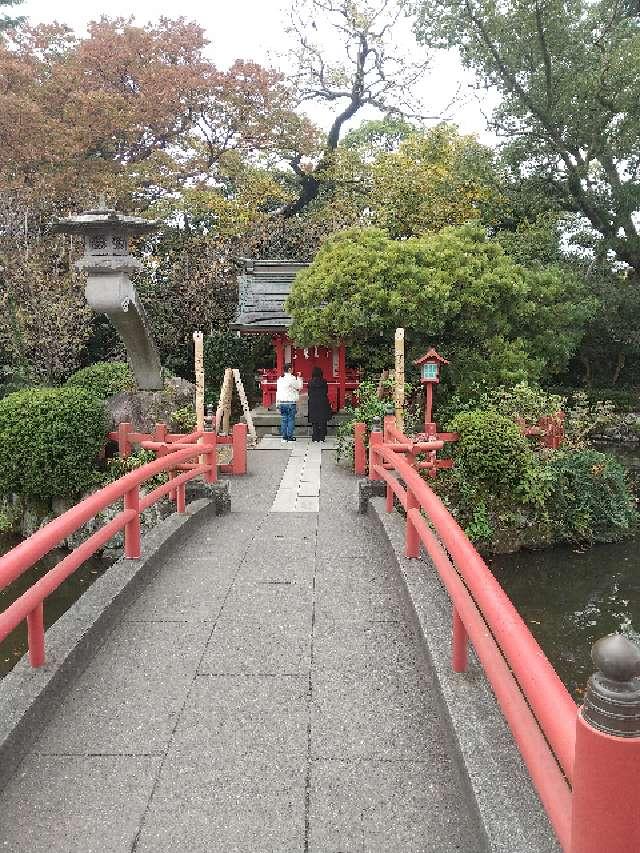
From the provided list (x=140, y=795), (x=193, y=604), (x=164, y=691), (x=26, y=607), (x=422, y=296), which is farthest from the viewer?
(x=422, y=296)

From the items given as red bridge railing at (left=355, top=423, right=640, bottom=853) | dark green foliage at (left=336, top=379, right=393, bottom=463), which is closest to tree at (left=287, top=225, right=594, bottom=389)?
dark green foliage at (left=336, top=379, right=393, bottom=463)

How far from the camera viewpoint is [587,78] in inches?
613

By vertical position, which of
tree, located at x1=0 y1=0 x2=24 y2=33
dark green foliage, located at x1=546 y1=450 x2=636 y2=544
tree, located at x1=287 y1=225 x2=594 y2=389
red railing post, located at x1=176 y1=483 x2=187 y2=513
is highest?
tree, located at x1=0 y1=0 x2=24 y2=33

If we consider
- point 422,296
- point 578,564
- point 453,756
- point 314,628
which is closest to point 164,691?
point 314,628

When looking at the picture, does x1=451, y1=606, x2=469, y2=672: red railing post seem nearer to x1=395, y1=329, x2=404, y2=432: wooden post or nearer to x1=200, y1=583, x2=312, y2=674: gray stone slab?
x1=200, y1=583, x2=312, y2=674: gray stone slab

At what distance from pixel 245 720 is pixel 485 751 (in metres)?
1.27

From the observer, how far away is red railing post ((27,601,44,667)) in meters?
3.60

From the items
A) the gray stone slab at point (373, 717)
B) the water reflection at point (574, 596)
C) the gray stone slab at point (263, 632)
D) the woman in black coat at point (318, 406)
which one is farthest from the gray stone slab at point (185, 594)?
the woman in black coat at point (318, 406)

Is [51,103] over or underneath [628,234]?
over

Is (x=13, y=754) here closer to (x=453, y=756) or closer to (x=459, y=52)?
(x=453, y=756)

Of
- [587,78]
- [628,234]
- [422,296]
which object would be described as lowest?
[422,296]

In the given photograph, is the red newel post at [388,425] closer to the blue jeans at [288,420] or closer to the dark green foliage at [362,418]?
the dark green foliage at [362,418]

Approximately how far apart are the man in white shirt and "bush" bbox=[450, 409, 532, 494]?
4247mm

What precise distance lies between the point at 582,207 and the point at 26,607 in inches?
728
